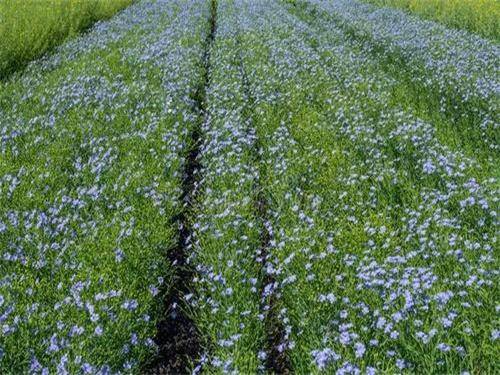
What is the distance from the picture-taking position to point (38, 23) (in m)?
16.4

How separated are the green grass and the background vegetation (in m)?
11.5

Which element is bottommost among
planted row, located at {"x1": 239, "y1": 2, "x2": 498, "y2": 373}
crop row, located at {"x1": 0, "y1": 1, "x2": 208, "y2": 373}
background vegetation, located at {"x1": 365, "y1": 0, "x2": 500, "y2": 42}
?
background vegetation, located at {"x1": 365, "y1": 0, "x2": 500, "y2": 42}

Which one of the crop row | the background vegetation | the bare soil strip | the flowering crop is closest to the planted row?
the flowering crop

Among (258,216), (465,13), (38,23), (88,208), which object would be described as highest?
(38,23)

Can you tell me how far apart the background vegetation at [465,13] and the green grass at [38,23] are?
11.5 meters

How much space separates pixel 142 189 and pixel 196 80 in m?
5.33

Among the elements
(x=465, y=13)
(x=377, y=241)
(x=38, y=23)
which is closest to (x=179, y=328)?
(x=377, y=241)

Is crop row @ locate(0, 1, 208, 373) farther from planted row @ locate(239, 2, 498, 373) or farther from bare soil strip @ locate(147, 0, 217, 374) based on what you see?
planted row @ locate(239, 2, 498, 373)

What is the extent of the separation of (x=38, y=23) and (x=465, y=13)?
1288cm

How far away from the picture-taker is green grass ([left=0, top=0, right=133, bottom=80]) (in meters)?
13.3

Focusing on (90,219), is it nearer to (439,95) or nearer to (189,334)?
(189,334)

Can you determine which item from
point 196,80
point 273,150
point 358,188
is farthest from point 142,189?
point 196,80

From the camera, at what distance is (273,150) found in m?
7.57

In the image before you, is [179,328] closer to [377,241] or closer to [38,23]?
[377,241]
